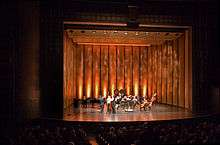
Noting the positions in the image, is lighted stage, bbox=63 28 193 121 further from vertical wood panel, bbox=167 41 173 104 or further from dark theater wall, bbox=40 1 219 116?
dark theater wall, bbox=40 1 219 116

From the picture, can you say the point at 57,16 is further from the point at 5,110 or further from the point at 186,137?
the point at 186,137

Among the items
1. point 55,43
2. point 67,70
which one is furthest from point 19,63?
point 67,70

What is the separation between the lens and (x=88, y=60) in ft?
78.4

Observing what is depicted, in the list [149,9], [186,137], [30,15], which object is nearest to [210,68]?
[149,9]

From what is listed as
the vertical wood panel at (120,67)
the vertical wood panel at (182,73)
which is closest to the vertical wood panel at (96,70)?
the vertical wood panel at (120,67)

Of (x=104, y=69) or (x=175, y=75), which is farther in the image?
(x=104, y=69)

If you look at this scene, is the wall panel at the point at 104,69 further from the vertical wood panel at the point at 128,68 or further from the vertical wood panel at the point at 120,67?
the vertical wood panel at the point at 128,68

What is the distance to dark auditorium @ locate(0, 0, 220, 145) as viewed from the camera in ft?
44.9

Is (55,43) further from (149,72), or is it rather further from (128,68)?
(149,72)

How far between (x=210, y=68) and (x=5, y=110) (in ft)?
33.4

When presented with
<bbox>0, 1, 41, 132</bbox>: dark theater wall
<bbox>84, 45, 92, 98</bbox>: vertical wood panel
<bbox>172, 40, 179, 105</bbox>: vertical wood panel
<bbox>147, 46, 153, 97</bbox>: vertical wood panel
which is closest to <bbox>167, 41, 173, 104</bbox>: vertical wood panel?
<bbox>172, 40, 179, 105</bbox>: vertical wood panel

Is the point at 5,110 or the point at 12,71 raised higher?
the point at 12,71

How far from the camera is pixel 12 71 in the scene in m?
13.7

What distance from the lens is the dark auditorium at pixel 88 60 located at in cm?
1370
